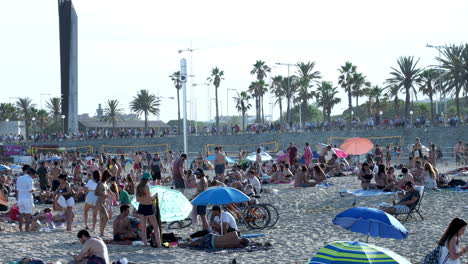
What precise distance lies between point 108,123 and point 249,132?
51482 millimetres

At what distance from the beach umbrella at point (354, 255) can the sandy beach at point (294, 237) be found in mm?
3246

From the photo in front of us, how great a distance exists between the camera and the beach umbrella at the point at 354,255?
19.4 ft

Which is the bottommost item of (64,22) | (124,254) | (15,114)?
(124,254)

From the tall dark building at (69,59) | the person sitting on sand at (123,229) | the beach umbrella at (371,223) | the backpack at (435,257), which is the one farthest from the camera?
the tall dark building at (69,59)

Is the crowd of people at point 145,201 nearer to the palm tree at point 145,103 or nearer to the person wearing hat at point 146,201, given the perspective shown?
the person wearing hat at point 146,201

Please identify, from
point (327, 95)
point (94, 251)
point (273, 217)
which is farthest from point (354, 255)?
point (327, 95)

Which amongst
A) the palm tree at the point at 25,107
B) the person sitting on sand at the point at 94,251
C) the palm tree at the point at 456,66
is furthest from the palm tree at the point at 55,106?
the person sitting on sand at the point at 94,251

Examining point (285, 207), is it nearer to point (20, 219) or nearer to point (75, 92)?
point (20, 219)

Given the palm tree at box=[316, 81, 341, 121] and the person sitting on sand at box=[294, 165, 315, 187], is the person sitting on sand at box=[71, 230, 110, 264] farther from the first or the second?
the palm tree at box=[316, 81, 341, 121]

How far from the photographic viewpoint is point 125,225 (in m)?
11.3

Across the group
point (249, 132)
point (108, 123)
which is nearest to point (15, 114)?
point (108, 123)

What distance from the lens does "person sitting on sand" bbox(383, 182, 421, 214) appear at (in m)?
12.7

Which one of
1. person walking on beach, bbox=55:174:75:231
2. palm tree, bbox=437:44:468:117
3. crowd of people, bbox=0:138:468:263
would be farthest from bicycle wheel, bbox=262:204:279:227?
palm tree, bbox=437:44:468:117

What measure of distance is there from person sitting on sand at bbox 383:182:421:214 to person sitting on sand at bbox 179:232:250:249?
373cm
